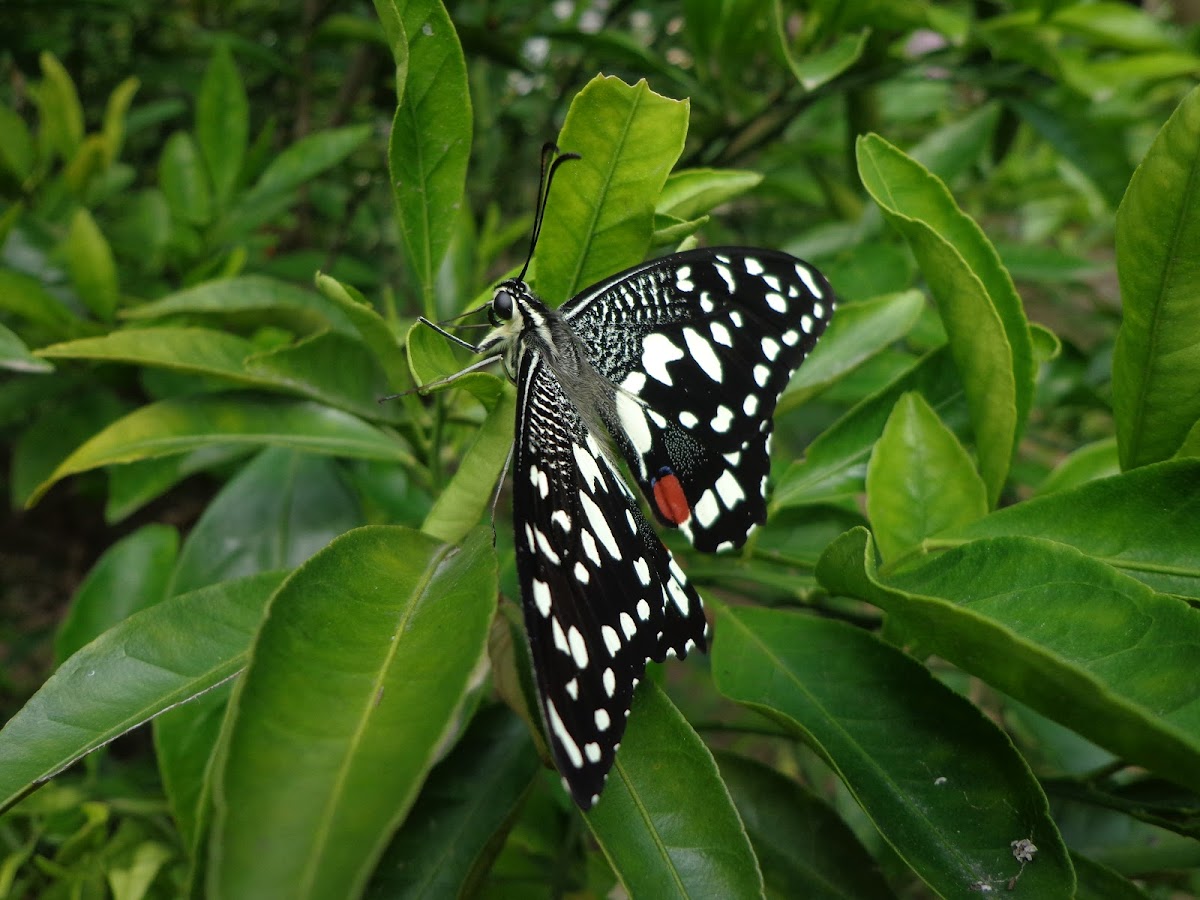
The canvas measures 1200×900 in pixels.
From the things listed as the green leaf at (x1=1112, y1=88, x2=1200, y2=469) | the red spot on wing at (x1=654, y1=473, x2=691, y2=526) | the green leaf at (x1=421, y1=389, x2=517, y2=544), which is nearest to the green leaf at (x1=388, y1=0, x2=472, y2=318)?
the green leaf at (x1=421, y1=389, x2=517, y2=544)

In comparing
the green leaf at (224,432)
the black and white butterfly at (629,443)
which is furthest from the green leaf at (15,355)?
the black and white butterfly at (629,443)

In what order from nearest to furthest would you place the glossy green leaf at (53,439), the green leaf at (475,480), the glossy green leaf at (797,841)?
the green leaf at (475,480) → the glossy green leaf at (797,841) → the glossy green leaf at (53,439)

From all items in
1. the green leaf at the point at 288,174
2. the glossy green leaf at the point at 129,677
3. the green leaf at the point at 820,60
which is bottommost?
the glossy green leaf at the point at 129,677

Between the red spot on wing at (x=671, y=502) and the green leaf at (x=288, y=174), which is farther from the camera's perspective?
the green leaf at (x=288, y=174)

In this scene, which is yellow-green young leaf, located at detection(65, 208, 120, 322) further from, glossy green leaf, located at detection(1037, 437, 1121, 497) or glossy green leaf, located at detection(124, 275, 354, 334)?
glossy green leaf, located at detection(1037, 437, 1121, 497)

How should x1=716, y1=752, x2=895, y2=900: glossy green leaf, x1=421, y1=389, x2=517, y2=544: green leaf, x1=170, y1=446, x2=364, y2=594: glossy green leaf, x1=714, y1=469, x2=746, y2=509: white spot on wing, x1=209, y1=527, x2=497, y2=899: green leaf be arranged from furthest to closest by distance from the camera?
x1=170, y1=446, x2=364, y2=594: glossy green leaf < x1=714, y1=469, x2=746, y2=509: white spot on wing < x1=716, y1=752, x2=895, y2=900: glossy green leaf < x1=421, y1=389, x2=517, y2=544: green leaf < x1=209, y1=527, x2=497, y2=899: green leaf

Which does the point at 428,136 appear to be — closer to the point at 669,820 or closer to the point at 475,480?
the point at 475,480

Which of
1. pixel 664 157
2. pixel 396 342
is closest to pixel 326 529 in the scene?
pixel 396 342

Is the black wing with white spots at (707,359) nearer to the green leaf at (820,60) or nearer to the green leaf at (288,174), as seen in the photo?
the green leaf at (820,60)
